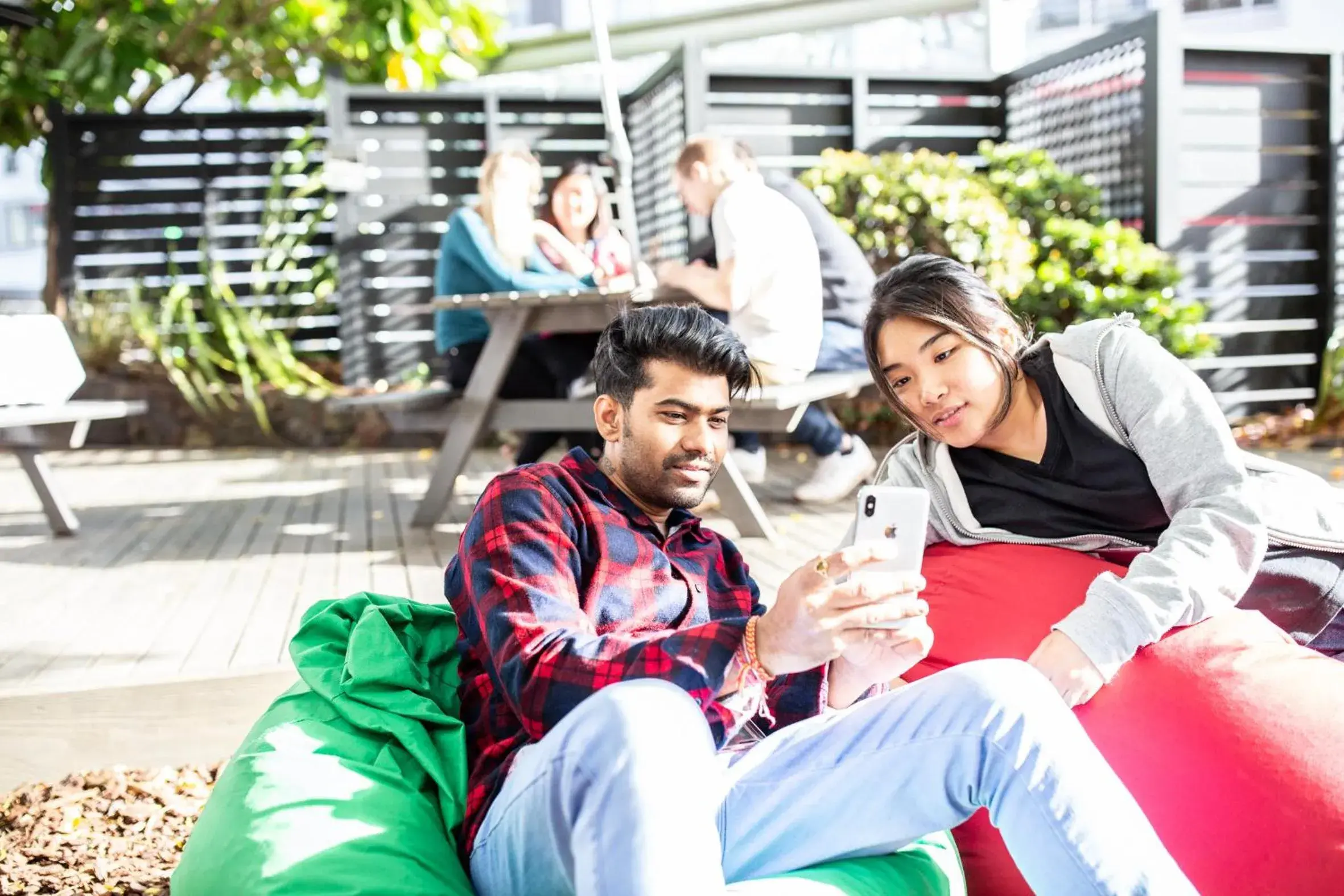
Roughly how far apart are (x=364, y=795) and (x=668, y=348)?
2.49 feet

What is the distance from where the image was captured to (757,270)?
4.10 m

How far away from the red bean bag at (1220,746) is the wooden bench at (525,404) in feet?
6.58

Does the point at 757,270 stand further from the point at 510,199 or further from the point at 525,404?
the point at 510,199

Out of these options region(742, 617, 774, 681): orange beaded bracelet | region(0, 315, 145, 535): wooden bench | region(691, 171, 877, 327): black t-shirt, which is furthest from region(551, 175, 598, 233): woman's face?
region(742, 617, 774, 681): orange beaded bracelet

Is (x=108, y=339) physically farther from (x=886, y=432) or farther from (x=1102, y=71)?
(x=1102, y=71)

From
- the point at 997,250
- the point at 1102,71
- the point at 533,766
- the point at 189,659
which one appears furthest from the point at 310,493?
the point at 1102,71

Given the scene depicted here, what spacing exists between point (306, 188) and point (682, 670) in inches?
294

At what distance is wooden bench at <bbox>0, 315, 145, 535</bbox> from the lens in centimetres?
454

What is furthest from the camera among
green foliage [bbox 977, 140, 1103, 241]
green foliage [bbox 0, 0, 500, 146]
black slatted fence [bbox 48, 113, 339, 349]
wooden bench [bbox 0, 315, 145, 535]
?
black slatted fence [bbox 48, 113, 339, 349]

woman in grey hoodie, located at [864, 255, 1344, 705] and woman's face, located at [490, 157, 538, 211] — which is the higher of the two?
woman's face, located at [490, 157, 538, 211]

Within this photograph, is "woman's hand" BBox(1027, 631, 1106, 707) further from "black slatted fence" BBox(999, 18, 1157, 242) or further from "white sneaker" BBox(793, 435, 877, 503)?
"black slatted fence" BBox(999, 18, 1157, 242)

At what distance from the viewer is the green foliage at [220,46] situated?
25.5ft

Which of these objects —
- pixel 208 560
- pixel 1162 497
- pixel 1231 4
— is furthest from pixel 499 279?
pixel 1231 4

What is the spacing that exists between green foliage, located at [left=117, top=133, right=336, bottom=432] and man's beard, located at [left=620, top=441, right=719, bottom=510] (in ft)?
20.9
